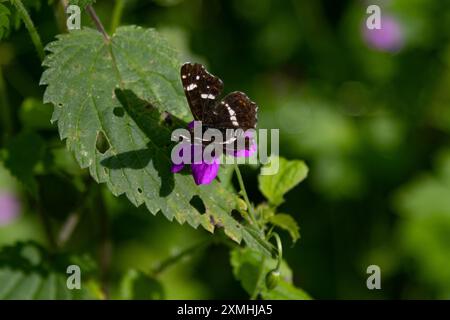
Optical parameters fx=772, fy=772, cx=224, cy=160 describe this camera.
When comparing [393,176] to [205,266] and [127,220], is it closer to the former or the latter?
[205,266]

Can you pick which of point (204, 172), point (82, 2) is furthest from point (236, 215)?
point (82, 2)

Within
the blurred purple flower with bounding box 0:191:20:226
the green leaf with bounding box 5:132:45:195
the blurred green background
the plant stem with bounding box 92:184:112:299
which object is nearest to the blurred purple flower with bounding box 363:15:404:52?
the blurred green background

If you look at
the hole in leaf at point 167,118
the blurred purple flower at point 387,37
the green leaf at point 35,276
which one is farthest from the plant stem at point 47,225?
the blurred purple flower at point 387,37

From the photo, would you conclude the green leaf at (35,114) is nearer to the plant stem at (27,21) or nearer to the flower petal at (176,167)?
the plant stem at (27,21)

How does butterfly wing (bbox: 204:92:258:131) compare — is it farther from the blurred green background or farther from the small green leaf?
the blurred green background

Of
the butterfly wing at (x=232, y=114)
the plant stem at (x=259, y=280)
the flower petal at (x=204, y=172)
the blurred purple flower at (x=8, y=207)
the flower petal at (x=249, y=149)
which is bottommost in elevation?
the blurred purple flower at (x=8, y=207)

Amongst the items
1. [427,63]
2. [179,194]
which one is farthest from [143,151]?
[427,63]

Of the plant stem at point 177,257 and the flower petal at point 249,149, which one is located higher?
the flower petal at point 249,149
